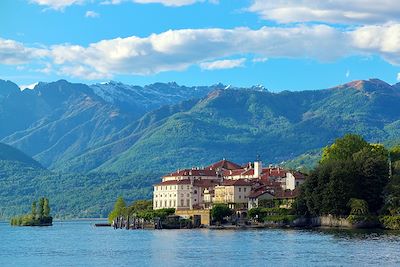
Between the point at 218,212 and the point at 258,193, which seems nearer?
the point at 218,212

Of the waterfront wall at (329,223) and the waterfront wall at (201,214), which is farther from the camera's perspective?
the waterfront wall at (201,214)

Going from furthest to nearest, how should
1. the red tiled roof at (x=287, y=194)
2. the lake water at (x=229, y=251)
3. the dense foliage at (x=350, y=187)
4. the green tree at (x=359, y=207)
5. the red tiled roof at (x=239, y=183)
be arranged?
the red tiled roof at (x=239, y=183) → the red tiled roof at (x=287, y=194) → the dense foliage at (x=350, y=187) → the green tree at (x=359, y=207) → the lake water at (x=229, y=251)

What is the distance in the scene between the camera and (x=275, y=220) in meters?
169

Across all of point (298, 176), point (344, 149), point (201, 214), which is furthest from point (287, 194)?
point (201, 214)

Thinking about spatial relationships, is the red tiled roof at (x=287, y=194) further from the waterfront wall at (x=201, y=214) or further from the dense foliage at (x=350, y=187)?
the dense foliage at (x=350, y=187)

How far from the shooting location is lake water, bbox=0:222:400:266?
9375 cm

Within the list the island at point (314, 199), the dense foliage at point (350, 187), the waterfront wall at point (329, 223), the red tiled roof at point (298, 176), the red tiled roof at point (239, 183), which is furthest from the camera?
the red tiled roof at point (239, 183)

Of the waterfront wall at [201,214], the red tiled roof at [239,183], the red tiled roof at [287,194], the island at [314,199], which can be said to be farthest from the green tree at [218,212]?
the red tiled roof at [287,194]

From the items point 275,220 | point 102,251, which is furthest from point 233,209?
point 102,251

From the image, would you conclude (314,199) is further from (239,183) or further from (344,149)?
(239,183)

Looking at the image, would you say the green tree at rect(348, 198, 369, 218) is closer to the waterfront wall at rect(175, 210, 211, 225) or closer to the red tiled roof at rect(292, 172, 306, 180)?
the waterfront wall at rect(175, 210, 211, 225)

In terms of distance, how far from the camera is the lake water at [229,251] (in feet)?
308

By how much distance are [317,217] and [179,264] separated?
6981 cm

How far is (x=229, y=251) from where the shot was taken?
107688 millimetres
